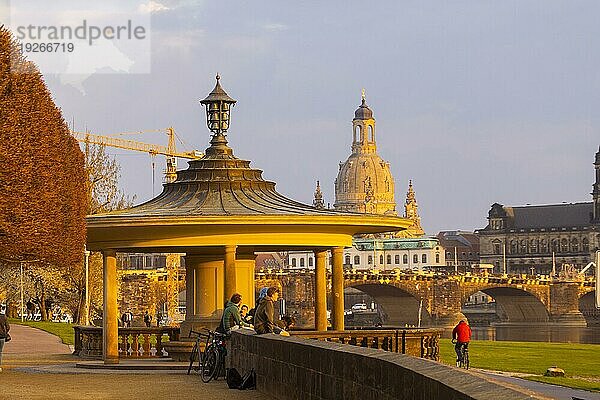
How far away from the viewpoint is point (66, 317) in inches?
5418

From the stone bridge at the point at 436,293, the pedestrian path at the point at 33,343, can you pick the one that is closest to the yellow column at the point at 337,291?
the pedestrian path at the point at 33,343

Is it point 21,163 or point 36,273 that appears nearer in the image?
point 21,163

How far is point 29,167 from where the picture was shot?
3541 centimetres

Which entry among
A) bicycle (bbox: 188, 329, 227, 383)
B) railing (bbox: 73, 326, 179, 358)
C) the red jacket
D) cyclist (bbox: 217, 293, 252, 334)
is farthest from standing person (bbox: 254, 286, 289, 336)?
the red jacket

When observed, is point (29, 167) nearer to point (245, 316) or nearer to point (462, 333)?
point (245, 316)

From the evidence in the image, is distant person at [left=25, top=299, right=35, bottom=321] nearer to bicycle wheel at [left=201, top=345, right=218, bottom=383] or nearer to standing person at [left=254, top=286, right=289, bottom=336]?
bicycle wheel at [left=201, top=345, right=218, bottom=383]

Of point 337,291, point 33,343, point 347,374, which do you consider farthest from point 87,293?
point 347,374

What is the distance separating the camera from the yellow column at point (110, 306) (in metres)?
33.9

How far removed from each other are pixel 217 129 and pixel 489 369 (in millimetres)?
15799

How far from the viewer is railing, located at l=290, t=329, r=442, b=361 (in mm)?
28641

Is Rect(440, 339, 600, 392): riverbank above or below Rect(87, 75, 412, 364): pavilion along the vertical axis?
below

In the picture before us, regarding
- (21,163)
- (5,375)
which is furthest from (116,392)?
(21,163)

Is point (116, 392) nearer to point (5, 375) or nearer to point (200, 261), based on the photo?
point (5, 375)

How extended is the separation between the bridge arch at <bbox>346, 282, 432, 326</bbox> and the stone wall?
6016 inches
